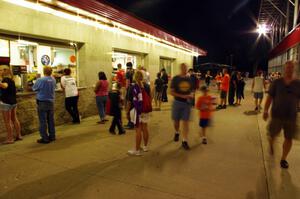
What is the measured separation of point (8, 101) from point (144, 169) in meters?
3.44

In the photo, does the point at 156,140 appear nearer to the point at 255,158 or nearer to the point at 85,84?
the point at 255,158

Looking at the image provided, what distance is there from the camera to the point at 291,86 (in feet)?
14.3

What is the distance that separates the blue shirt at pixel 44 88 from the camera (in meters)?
5.79

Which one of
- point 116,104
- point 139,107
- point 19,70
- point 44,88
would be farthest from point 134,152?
point 19,70

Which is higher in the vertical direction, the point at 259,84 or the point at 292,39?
the point at 292,39

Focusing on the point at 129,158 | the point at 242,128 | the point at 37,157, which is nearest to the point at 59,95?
the point at 37,157

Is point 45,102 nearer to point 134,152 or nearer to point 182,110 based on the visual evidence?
point 134,152

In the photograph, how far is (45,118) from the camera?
590 centimetres

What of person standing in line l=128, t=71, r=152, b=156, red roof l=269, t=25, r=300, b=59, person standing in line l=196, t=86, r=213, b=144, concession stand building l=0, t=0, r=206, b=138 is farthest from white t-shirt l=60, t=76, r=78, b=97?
red roof l=269, t=25, r=300, b=59

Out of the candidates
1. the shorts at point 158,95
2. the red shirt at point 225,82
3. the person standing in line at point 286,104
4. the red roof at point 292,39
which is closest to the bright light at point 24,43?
the shorts at point 158,95

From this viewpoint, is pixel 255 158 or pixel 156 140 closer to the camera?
pixel 255 158

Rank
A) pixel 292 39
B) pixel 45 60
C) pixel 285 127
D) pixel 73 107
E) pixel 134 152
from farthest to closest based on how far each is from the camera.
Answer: pixel 292 39 < pixel 45 60 < pixel 73 107 < pixel 134 152 < pixel 285 127

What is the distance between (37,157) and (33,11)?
411 cm

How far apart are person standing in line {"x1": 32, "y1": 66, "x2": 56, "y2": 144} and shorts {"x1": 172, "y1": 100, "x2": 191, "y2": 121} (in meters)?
2.88
